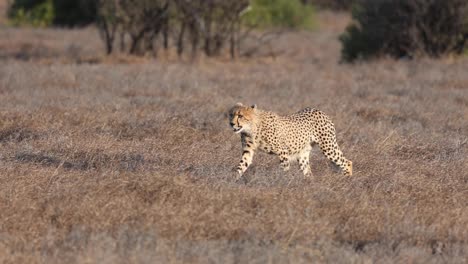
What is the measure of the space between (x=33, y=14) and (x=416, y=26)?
65.0 ft

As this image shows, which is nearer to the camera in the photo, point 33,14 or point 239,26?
point 239,26

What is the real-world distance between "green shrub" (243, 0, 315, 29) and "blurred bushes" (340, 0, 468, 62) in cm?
1082

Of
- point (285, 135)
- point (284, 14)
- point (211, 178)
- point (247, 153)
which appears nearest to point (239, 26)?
point (284, 14)

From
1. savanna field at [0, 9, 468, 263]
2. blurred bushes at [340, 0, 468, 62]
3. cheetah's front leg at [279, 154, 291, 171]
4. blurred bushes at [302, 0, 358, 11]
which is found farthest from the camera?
blurred bushes at [302, 0, 358, 11]

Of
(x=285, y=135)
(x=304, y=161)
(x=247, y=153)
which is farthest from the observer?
(x=304, y=161)

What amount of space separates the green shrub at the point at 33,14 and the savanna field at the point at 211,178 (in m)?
21.2

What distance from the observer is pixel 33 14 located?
36.7 meters

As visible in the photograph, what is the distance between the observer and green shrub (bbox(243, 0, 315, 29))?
33.7 metres

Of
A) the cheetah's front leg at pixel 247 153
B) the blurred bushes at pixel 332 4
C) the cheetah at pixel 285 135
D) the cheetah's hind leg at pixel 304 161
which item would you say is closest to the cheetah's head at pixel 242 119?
the cheetah at pixel 285 135

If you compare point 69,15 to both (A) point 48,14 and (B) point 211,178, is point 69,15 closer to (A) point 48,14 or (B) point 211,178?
(A) point 48,14


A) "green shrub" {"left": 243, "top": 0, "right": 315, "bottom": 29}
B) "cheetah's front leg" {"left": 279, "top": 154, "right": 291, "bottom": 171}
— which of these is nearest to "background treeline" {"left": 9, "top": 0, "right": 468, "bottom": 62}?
"green shrub" {"left": 243, "top": 0, "right": 315, "bottom": 29}

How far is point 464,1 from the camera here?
21.0 meters

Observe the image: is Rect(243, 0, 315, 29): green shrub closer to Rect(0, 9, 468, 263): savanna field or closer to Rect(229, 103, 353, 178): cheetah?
Rect(0, 9, 468, 263): savanna field

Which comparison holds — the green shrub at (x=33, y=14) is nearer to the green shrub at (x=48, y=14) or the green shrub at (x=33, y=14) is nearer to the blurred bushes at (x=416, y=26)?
the green shrub at (x=48, y=14)
